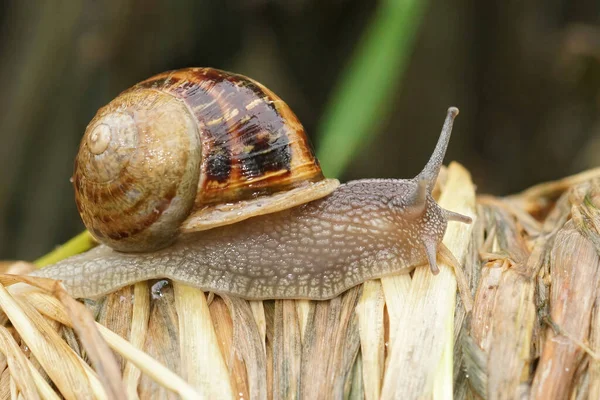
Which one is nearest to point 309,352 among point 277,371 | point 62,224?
point 277,371

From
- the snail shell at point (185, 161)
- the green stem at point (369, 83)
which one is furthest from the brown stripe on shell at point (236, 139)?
the green stem at point (369, 83)

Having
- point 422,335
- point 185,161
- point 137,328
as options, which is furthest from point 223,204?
point 422,335

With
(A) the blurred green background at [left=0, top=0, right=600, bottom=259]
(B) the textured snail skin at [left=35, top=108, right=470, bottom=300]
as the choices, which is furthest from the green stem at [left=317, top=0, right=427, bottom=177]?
(B) the textured snail skin at [left=35, top=108, right=470, bottom=300]

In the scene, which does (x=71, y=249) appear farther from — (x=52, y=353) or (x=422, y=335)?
(x=422, y=335)

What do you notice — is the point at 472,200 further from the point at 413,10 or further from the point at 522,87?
the point at 522,87

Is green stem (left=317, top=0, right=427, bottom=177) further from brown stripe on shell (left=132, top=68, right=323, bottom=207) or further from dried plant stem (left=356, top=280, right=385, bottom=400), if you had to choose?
dried plant stem (left=356, top=280, right=385, bottom=400)

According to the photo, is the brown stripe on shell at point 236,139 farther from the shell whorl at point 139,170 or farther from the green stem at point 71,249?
the green stem at point 71,249
